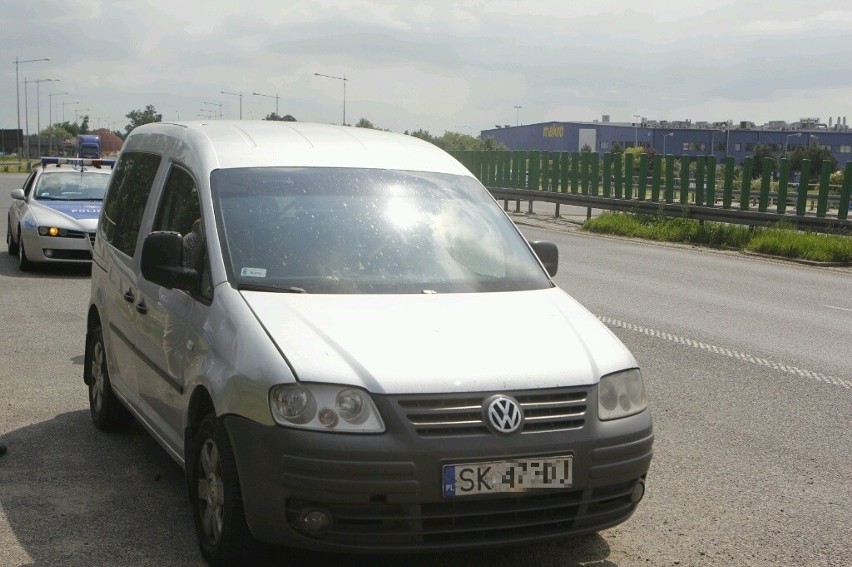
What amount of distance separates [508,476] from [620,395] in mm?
618

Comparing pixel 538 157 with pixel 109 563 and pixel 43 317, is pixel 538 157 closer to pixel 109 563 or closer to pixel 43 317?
pixel 43 317

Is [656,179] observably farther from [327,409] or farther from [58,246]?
[327,409]

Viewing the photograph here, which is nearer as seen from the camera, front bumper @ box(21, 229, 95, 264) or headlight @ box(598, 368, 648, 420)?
Answer: headlight @ box(598, 368, 648, 420)

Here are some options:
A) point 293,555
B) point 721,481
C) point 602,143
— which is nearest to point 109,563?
point 293,555

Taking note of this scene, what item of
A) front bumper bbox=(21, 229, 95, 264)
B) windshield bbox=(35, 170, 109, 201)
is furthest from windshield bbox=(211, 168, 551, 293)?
windshield bbox=(35, 170, 109, 201)

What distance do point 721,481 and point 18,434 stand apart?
12.8 ft

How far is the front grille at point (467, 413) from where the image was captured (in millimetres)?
4176

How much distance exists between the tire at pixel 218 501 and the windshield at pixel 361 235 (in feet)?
2.24

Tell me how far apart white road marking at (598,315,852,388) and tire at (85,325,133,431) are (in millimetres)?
5141

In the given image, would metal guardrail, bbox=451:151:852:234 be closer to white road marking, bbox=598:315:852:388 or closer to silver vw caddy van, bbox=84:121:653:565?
white road marking, bbox=598:315:852:388

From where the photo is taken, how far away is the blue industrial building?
148 metres

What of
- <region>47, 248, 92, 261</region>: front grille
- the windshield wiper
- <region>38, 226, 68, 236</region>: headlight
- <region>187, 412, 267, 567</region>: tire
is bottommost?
<region>47, 248, 92, 261</region>: front grille

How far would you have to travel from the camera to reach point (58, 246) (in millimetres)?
16312

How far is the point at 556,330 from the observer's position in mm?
4762
